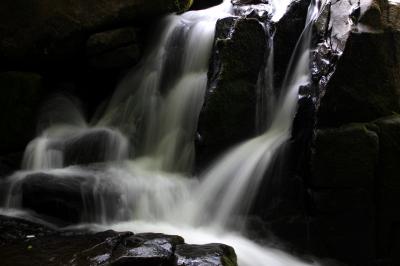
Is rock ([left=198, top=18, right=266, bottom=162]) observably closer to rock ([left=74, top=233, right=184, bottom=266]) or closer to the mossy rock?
rock ([left=74, top=233, right=184, bottom=266])

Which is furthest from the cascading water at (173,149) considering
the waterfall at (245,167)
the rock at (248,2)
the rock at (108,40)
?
the rock at (108,40)

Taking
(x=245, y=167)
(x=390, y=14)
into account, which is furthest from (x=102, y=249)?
(x=390, y=14)

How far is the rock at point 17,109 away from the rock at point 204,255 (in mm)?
4295

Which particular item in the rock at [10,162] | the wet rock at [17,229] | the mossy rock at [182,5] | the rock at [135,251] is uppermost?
the mossy rock at [182,5]

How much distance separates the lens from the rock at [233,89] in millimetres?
6082

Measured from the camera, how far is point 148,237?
4.29 metres

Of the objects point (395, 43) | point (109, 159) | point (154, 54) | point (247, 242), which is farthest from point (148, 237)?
point (154, 54)

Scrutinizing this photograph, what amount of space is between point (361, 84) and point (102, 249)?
340 centimetres

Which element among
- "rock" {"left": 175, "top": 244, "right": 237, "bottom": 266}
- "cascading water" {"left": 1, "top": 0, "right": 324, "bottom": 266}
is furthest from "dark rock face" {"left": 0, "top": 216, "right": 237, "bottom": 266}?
"cascading water" {"left": 1, "top": 0, "right": 324, "bottom": 266}

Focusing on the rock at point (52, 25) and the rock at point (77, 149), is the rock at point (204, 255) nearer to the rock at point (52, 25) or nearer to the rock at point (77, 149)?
the rock at point (77, 149)

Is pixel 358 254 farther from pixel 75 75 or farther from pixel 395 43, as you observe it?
pixel 75 75

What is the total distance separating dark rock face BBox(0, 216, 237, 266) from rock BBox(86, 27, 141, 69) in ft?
12.1

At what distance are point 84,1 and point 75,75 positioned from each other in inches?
58.7

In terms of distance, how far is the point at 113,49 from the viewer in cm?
773
